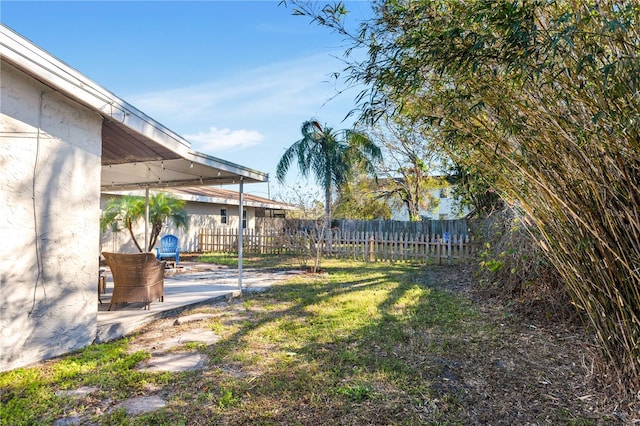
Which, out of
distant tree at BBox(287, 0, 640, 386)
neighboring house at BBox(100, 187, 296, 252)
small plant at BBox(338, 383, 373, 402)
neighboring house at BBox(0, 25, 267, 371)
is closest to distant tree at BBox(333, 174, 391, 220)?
neighboring house at BBox(100, 187, 296, 252)

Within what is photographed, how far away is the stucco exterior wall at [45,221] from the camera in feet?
10.8

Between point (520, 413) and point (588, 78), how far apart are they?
2.40m

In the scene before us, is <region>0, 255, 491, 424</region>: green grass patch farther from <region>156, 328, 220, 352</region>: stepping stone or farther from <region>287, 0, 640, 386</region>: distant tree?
<region>287, 0, 640, 386</region>: distant tree

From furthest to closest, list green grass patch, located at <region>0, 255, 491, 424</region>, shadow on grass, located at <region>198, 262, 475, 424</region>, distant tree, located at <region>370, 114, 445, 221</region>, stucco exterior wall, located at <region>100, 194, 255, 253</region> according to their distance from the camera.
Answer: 1. distant tree, located at <region>370, 114, 445, 221</region>
2. stucco exterior wall, located at <region>100, 194, 255, 253</region>
3. shadow on grass, located at <region>198, 262, 475, 424</region>
4. green grass patch, located at <region>0, 255, 491, 424</region>

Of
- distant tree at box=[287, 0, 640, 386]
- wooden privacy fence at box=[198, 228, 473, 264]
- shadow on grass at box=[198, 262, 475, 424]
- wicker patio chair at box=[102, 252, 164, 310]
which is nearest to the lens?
distant tree at box=[287, 0, 640, 386]

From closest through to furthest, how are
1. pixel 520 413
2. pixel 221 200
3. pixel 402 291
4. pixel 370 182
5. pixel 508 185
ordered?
pixel 520 413
pixel 508 185
pixel 402 291
pixel 221 200
pixel 370 182

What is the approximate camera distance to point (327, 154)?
50.2 feet

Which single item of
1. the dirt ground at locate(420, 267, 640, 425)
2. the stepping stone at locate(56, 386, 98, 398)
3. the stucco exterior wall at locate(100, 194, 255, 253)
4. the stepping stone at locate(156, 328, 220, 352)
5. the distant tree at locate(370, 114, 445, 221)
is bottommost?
the dirt ground at locate(420, 267, 640, 425)

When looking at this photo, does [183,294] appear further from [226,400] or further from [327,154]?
[327,154]

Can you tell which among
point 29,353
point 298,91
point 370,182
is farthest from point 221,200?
point 29,353

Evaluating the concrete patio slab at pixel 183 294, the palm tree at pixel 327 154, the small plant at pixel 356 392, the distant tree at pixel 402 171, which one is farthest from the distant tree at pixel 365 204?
the small plant at pixel 356 392

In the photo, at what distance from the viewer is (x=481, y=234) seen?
28.9 feet

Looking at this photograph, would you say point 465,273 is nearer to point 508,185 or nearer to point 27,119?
point 508,185

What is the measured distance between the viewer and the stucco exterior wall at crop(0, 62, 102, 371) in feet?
10.8
